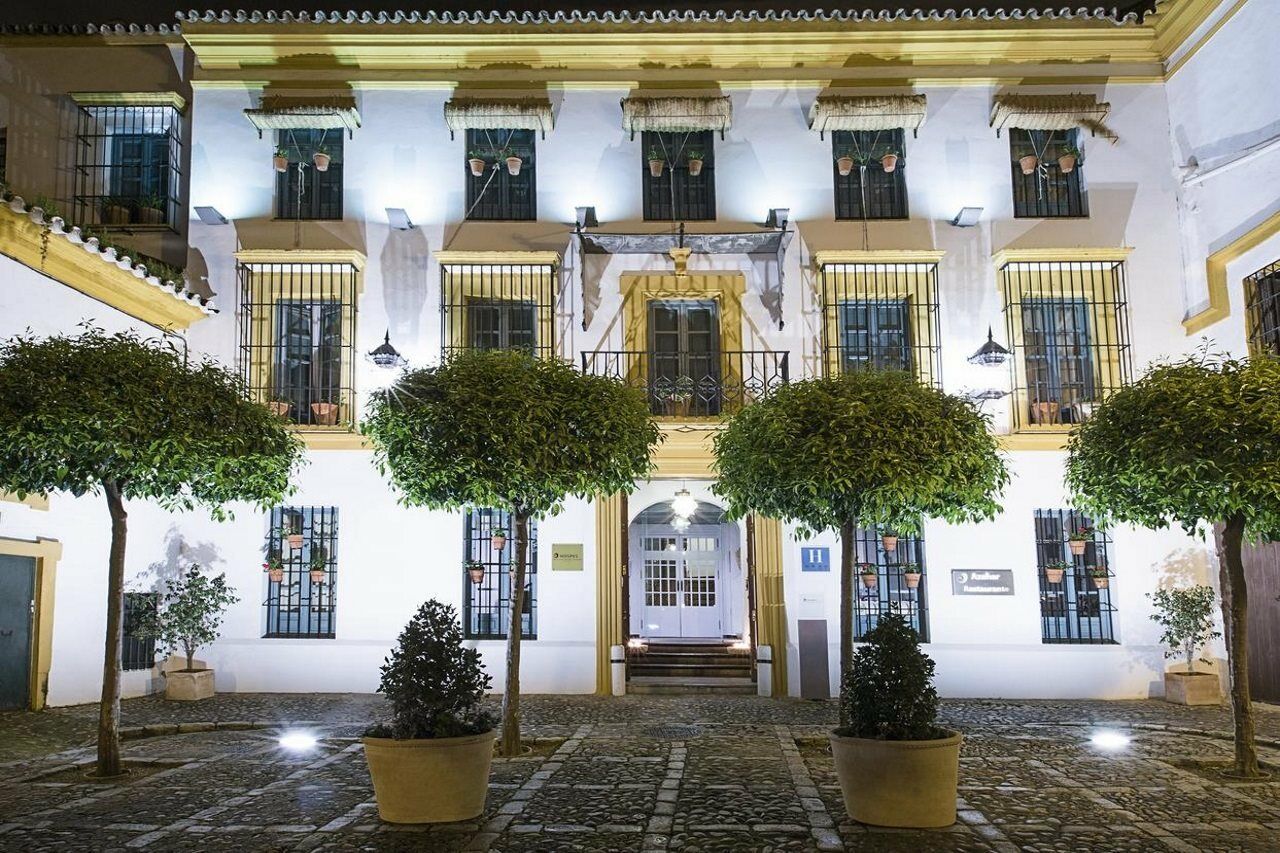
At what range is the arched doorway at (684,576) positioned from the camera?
18.8m

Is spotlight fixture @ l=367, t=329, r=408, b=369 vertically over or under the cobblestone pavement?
over

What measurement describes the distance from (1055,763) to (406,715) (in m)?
5.88

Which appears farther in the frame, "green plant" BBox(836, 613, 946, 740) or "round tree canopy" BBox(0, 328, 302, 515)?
"round tree canopy" BBox(0, 328, 302, 515)

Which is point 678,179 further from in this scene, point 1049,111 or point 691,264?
point 1049,111

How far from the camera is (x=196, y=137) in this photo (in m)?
15.4

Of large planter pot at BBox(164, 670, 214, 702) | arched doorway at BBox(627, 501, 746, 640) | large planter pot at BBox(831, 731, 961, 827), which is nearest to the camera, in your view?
large planter pot at BBox(831, 731, 961, 827)

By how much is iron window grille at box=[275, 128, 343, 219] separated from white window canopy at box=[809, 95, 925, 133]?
735 centimetres

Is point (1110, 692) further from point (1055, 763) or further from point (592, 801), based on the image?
point (592, 801)

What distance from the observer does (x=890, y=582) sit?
14.5m

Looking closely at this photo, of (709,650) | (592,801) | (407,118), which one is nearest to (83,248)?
(407,118)

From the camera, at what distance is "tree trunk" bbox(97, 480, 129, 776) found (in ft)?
28.0

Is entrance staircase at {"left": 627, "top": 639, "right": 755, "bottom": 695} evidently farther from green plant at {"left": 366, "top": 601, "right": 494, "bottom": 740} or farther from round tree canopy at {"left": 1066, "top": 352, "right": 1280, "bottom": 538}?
green plant at {"left": 366, "top": 601, "right": 494, "bottom": 740}

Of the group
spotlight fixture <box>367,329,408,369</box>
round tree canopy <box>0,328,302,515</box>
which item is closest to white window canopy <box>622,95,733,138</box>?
spotlight fixture <box>367,329,408,369</box>

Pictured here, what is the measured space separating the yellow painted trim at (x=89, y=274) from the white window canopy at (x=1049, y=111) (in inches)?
477
